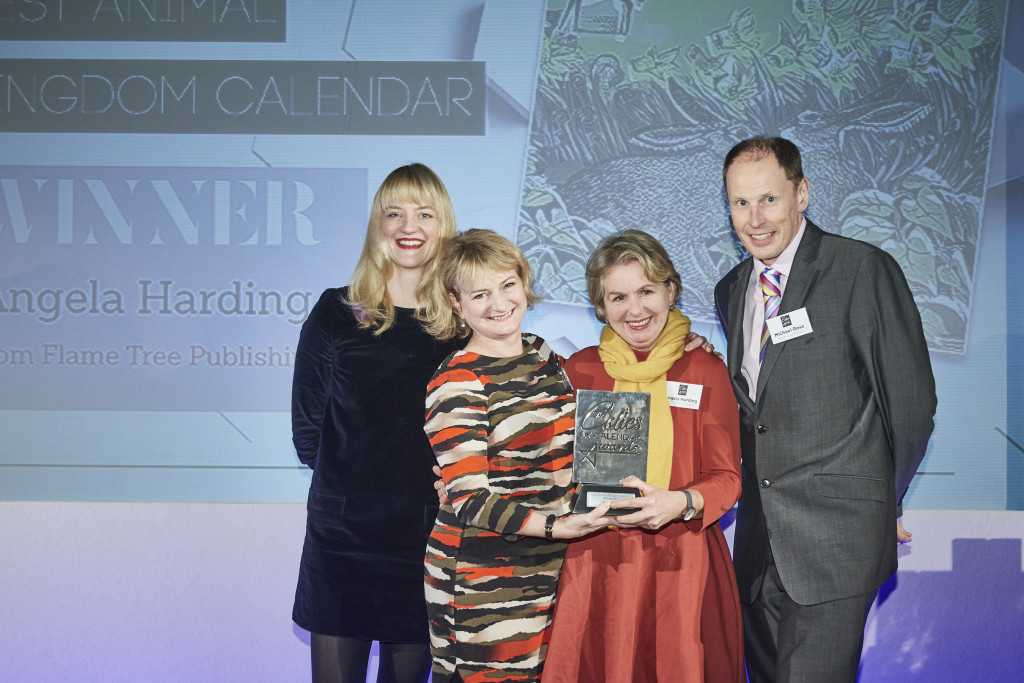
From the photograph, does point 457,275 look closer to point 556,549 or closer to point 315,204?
point 556,549

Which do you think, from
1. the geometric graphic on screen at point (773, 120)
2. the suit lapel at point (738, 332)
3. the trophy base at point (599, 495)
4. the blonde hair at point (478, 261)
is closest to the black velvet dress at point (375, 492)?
the blonde hair at point (478, 261)

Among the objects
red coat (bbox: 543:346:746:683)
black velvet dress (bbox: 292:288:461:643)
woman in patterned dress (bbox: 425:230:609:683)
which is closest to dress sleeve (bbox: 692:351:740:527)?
red coat (bbox: 543:346:746:683)

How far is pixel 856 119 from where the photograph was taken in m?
3.58

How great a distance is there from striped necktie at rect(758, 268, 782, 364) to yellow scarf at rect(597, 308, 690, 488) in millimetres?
344

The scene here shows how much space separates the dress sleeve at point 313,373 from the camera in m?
2.44

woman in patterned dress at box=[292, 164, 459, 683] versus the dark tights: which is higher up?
woman in patterned dress at box=[292, 164, 459, 683]

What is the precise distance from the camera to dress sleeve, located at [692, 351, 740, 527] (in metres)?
1.96

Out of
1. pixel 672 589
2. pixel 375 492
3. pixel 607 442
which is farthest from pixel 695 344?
pixel 375 492

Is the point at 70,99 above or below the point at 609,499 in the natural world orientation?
above

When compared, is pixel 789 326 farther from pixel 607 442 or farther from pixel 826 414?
pixel 607 442

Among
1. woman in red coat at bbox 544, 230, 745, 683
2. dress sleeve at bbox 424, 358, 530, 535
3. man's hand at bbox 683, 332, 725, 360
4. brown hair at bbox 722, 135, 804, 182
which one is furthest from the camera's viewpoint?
Result: brown hair at bbox 722, 135, 804, 182

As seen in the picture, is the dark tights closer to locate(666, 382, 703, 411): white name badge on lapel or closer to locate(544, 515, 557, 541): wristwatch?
locate(544, 515, 557, 541): wristwatch

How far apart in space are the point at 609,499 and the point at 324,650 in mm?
1146

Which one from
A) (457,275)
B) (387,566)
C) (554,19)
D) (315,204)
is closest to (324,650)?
(387,566)
